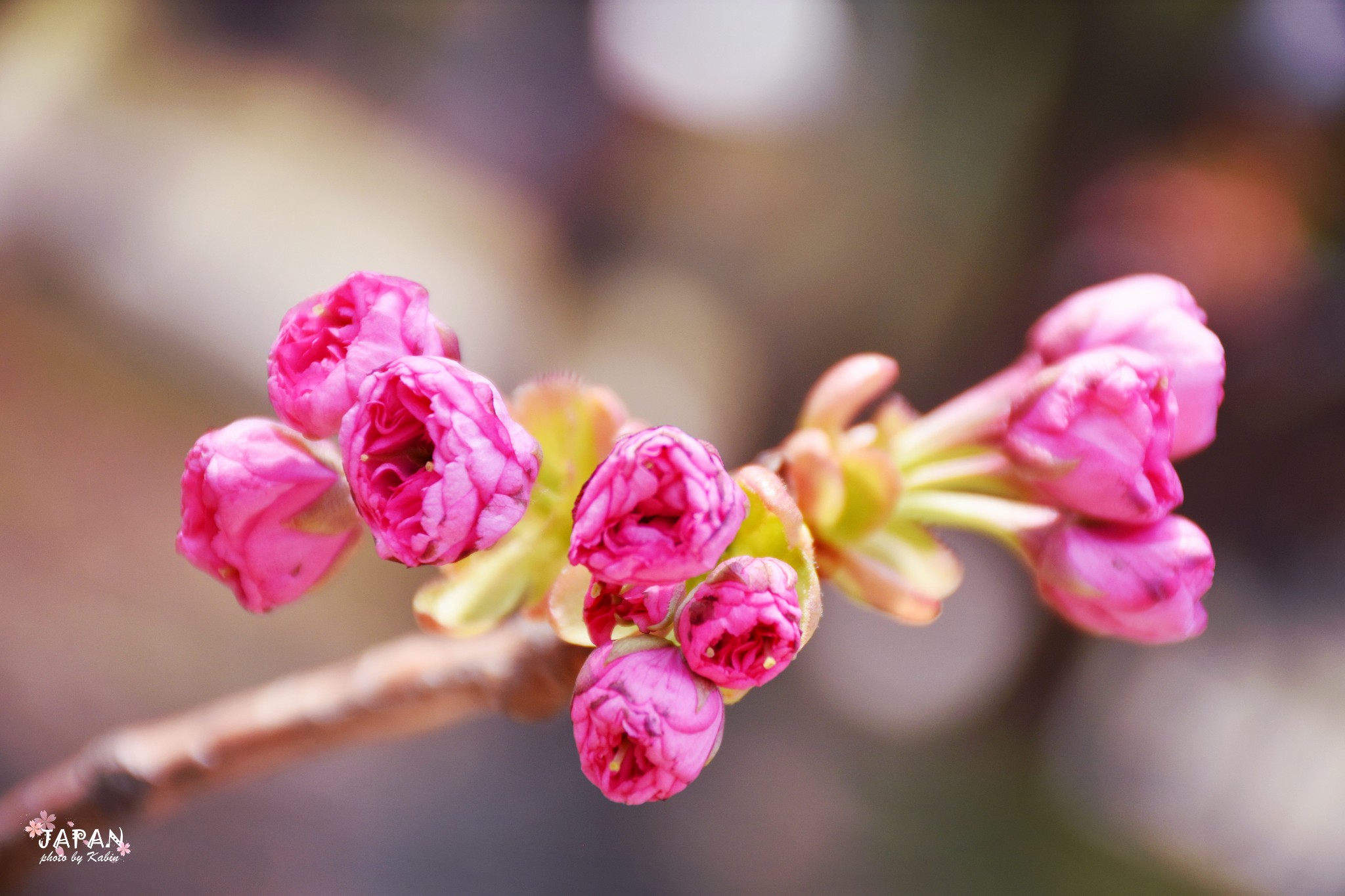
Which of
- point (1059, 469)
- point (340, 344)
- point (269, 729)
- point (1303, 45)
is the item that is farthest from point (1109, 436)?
point (1303, 45)

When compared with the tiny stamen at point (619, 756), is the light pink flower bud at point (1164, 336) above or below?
above

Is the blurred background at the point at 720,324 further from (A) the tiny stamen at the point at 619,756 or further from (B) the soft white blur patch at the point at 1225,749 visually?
(A) the tiny stamen at the point at 619,756

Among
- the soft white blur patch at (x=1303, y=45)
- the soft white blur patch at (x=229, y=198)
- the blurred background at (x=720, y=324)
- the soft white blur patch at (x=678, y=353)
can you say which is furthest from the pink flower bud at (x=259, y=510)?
the soft white blur patch at (x=1303, y=45)

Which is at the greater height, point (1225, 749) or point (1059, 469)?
point (1059, 469)

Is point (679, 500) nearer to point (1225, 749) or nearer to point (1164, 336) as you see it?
point (1164, 336)

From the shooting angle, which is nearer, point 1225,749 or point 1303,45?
point 1303,45

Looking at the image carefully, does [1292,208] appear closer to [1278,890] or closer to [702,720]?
[1278,890]

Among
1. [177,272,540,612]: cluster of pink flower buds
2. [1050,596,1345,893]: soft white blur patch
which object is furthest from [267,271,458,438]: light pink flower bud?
[1050,596,1345,893]: soft white blur patch

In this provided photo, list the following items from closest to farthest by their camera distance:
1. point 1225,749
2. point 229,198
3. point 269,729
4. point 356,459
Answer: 1. point 356,459
2. point 269,729
3. point 229,198
4. point 1225,749
